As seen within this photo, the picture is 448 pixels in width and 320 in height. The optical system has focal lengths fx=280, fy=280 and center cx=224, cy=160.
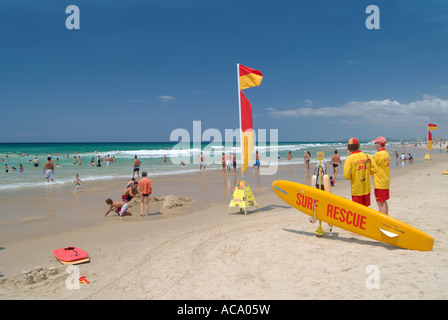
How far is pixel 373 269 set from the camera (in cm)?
412

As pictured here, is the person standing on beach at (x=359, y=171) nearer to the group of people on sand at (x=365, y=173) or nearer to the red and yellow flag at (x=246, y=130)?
the group of people on sand at (x=365, y=173)

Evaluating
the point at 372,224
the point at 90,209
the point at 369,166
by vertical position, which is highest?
the point at 369,166

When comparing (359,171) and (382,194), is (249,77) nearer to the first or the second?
(359,171)

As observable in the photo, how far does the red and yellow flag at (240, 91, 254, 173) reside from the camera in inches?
324

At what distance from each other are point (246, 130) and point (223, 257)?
166 inches

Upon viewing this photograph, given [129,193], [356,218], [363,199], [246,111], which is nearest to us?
[356,218]

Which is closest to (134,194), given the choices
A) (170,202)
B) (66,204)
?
(170,202)

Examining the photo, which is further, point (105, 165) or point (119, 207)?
point (105, 165)

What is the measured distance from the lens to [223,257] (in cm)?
513

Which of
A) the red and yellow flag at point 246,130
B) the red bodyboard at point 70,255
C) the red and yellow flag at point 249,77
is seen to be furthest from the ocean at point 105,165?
the red and yellow flag at point 249,77

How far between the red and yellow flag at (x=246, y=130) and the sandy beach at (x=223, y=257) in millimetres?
1946
